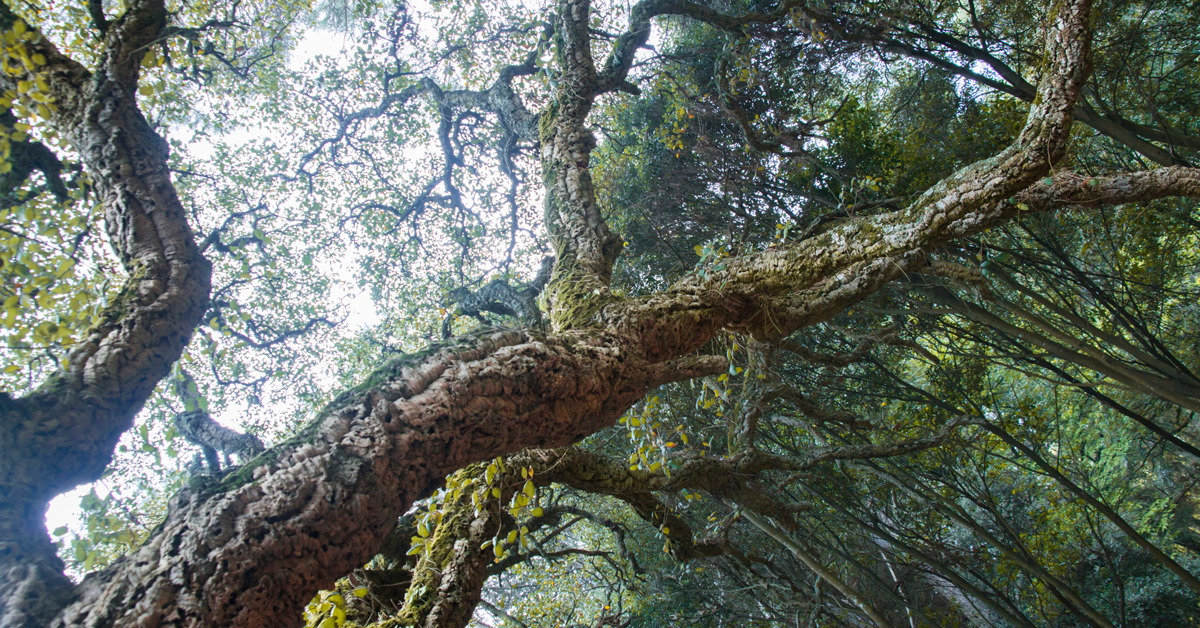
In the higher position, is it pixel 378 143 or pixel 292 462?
pixel 378 143

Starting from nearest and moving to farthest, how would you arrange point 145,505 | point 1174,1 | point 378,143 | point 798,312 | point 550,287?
point 798,312
point 550,287
point 1174,1
point 145,505
point 378,143

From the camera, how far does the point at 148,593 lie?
1.16 m

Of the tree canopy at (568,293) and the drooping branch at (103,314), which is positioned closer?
the drooping branch at (103,314)

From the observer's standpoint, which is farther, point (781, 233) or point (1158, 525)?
point (1158, 525)

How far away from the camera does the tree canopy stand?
5.42 ft

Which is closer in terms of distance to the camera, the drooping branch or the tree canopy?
the drooping branch

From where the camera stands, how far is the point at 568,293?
2.88 m

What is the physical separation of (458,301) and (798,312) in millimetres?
3349

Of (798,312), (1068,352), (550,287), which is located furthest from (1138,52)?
(550,287)

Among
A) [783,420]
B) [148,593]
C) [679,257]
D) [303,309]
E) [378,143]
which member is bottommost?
[148,593]

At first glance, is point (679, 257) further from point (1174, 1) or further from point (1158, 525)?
point (1158, 525)

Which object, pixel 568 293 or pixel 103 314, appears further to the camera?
pixel 568 293

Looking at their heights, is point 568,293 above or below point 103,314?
above

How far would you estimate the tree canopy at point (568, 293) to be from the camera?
1.65 m
